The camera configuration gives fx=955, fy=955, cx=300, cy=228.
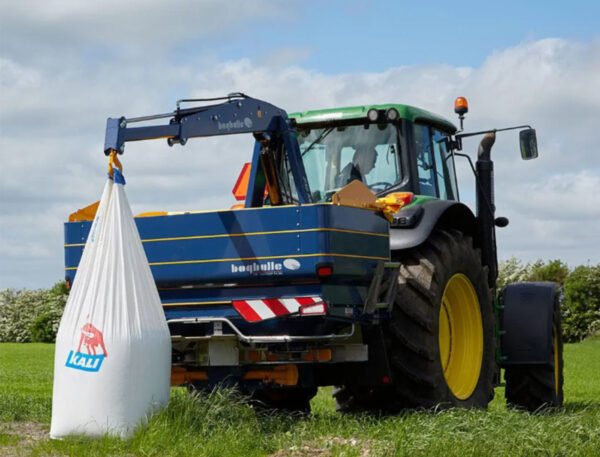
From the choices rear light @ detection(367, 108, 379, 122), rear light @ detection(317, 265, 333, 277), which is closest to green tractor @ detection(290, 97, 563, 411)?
rear light @ detection(367, 108, 379, 122)

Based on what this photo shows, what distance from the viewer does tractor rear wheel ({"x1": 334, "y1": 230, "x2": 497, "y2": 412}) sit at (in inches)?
297

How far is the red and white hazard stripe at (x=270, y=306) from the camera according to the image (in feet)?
22.4

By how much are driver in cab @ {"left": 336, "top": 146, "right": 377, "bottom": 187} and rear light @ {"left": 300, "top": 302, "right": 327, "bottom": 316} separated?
1968 mm

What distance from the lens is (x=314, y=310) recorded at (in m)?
6.80

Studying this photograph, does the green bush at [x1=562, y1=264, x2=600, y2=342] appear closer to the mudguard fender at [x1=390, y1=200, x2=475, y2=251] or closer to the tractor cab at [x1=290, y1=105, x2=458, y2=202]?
the tractor cab at [x1=290, y1=105, x2=458, y2=202]

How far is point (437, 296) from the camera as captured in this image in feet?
25.2

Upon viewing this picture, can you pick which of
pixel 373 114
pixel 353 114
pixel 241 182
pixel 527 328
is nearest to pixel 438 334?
pixel 373 114

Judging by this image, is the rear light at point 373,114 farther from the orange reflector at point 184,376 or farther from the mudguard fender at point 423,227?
the orange reflector at point 184,376

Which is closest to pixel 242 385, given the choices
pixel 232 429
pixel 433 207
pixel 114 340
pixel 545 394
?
pixel 232 429

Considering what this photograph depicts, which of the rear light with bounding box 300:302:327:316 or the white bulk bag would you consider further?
the rear light with bounding box 300:302:327:316

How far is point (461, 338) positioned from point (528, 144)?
7.56 ft

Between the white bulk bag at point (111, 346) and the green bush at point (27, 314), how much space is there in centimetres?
3949

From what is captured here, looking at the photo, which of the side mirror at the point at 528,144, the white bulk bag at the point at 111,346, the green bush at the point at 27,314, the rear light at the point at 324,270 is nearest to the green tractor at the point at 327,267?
the rear light at the point at 324,270

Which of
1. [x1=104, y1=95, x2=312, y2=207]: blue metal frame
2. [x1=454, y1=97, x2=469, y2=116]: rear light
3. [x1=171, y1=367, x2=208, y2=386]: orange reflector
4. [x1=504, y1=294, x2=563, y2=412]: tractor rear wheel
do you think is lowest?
[x1=504, y1=294, x2=563, y2=412]: tractor rear wheel
